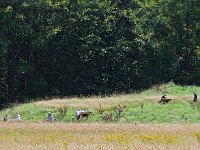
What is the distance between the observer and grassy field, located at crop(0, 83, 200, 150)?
18644 mm

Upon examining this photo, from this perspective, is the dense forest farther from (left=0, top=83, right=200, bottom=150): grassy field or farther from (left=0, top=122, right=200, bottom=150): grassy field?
(left=0, top=122, right=200, bottom=150): grassy field

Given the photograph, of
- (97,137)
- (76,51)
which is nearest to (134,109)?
(97,137)

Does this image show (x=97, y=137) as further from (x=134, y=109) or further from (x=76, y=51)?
(x=76, y=51)

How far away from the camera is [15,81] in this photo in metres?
64.6

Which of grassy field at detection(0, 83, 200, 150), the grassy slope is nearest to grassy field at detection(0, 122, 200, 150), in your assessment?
grassy field at detection(0, 83, 200, 150)

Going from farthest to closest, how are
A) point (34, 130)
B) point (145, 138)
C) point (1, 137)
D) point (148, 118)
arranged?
1. point (148, 118)
2. point (34, 130)
3. point (1, 137)
4. point (145, 138)

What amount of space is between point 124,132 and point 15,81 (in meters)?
43.1

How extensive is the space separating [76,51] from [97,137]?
42671 millimetres

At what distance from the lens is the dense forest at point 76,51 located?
62594 mm

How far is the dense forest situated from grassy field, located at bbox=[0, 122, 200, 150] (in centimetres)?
3555

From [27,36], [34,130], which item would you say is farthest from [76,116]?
[27,36]

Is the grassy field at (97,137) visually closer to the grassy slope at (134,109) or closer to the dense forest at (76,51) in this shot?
the grassy slope at (134,109)

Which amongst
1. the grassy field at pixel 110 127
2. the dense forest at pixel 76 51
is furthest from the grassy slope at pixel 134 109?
the dense forest at pixel 76 51

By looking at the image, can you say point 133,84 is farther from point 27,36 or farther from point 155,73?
point 27,36
